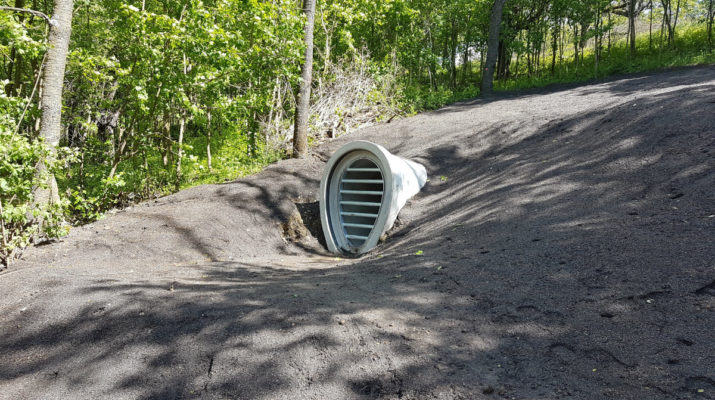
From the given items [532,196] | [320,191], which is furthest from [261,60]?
[532,196]

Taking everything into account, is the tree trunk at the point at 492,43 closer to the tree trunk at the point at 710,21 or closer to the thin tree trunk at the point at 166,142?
the tree trunk at the point at 710,21

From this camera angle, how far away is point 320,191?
8461mm

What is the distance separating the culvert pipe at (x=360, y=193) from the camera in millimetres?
7430

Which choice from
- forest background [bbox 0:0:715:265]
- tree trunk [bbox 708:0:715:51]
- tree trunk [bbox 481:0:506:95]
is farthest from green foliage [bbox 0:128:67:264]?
tree trunk [bbox 708:0:715:51]

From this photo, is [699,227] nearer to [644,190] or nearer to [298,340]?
[644,190]

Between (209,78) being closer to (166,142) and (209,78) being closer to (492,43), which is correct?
(166,142)

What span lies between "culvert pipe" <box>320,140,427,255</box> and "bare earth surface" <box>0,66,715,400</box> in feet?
3.47

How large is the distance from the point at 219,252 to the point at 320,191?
7.85 ft

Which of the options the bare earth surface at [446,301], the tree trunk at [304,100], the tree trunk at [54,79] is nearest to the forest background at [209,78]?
the tree trunk at [54,79]

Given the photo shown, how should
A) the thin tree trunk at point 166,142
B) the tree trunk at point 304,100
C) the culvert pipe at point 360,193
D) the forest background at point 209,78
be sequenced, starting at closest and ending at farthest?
the forest background at point 209,78 < the culvert pipe at point 360,193 < the thin tree trunk at point 166,142 < the tree trunk at point 304,100

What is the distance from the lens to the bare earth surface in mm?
2602

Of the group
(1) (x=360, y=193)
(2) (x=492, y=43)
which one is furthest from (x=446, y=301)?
(2) (x=492, y=43)

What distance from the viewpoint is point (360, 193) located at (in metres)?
8.26

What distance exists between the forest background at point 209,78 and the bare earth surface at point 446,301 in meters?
1.91
